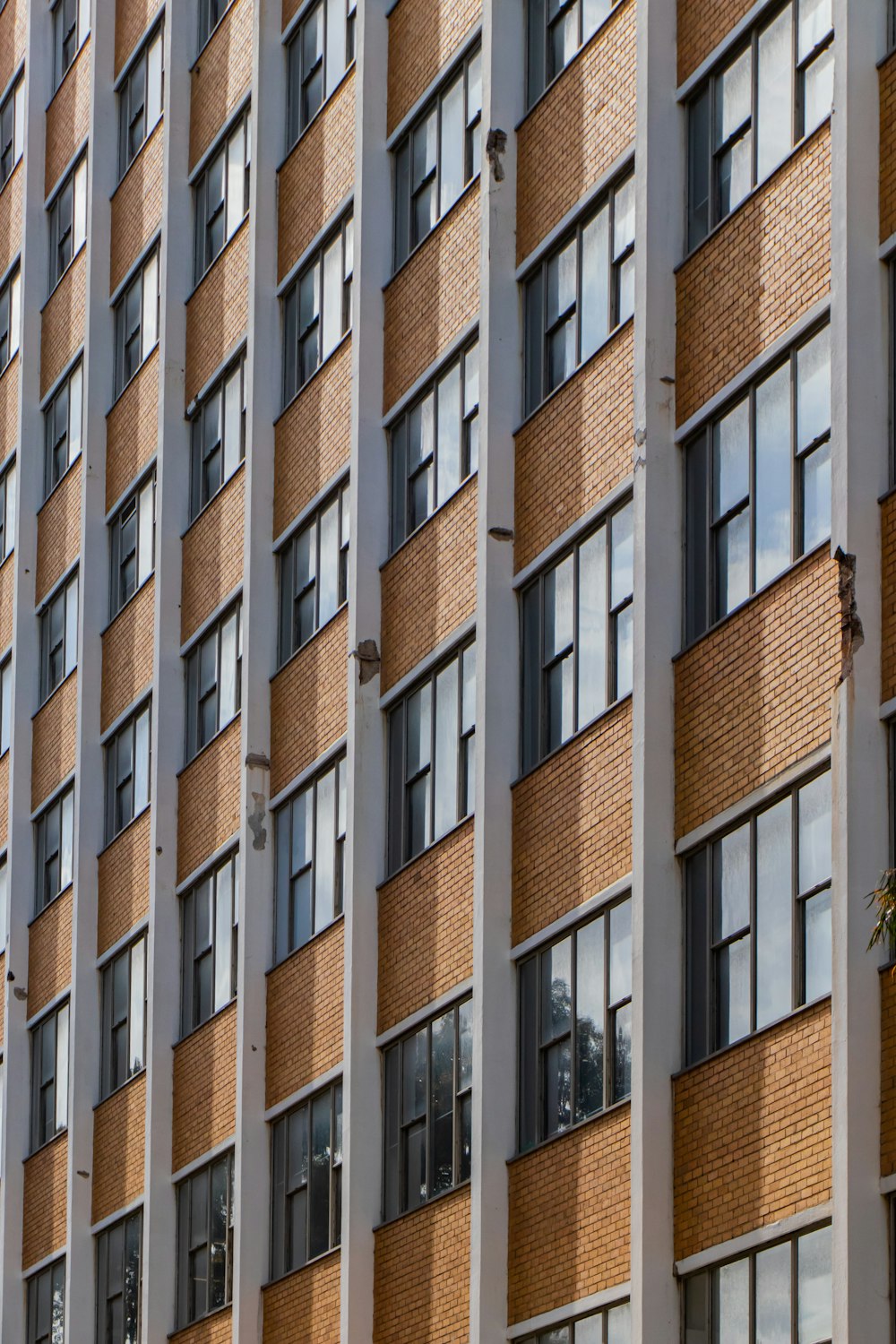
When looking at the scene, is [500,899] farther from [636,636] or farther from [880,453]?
[880,453]

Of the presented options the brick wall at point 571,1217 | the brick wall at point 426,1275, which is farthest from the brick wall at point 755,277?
the brick wall at point 426,1275

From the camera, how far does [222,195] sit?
36.2 meters

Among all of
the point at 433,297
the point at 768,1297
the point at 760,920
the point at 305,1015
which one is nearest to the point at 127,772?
the point at 305,1015

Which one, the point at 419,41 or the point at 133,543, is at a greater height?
the point at 419,41

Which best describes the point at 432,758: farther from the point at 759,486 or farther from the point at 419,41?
the point at 419,41

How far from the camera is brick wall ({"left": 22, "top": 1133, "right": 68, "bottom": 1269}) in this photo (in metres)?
37.9

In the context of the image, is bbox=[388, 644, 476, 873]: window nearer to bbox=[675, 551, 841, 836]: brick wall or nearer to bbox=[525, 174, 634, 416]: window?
bbox=[525, 174, 634, 416]: window

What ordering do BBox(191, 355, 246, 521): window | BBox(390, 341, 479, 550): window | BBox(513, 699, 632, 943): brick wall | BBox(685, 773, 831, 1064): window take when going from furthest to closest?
BBox(191, 355, 246, 521): window → BBox(390, 341, 479, 550): window → BBox(513, 699, 632, 943): brick wall → BBox(685, 773, 831, 1064): window

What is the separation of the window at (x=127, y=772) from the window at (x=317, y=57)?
28.9ft

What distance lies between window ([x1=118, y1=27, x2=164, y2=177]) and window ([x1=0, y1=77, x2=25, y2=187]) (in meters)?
5.23

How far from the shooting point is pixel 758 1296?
66.6 ft

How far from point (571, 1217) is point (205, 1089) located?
403 inches

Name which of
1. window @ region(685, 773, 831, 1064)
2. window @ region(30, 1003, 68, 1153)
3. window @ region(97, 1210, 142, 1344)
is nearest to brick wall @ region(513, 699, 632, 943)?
window @ region(685, 773, 831, 1064)

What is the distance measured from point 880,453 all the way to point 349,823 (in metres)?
10.2
